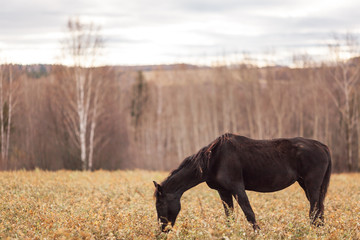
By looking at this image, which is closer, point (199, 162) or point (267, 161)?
point (199, 162)

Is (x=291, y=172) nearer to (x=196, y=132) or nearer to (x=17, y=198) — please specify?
(x=17, y=198)

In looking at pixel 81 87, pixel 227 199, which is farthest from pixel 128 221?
pixel 81 87

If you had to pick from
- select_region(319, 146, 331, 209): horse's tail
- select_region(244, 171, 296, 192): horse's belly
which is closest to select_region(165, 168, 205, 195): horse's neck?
select_region(244, 171, 296, 192): horse's belly

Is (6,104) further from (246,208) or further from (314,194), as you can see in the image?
(314,194)

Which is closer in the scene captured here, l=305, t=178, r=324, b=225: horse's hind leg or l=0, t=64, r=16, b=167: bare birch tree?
l=305, t=178, r=324, b=225: horse's hind leg

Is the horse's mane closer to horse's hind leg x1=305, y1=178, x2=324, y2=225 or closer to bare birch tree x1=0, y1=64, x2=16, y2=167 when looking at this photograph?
horse's hind leg x1=305, y1=178, x2=324, y2=225

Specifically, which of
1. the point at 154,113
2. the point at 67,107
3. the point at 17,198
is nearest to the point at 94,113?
the point at 67,107

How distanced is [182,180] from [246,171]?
1.46 m

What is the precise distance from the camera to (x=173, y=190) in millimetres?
8461

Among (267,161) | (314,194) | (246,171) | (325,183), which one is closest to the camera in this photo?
(246,171)

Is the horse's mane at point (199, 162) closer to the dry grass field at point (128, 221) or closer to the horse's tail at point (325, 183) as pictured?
the dry grass field at point (128, 221)

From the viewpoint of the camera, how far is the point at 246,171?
29.4 ft

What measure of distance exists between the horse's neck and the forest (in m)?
20.4

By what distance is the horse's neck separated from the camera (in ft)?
27.8
